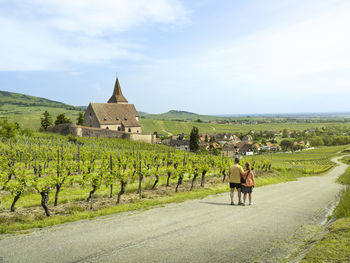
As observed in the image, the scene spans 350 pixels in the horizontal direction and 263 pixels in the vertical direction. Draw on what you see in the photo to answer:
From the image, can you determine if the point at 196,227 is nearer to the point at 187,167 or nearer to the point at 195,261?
the point at 195,261

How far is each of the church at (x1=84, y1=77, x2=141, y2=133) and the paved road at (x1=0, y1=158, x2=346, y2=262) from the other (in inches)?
2473

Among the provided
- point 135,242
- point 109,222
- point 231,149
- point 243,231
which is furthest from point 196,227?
point 231,149

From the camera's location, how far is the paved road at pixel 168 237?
7141mm

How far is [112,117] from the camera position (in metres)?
74.8

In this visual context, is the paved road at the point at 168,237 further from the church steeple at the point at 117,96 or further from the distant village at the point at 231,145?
the distant village at the point at 231,145

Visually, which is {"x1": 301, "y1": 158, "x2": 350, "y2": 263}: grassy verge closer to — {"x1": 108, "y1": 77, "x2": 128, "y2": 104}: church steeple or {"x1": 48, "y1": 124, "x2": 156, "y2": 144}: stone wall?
{"x1": 48, "y1": 124, "x2": 156, "y2": 144}: stone wall

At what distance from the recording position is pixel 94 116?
236 ft

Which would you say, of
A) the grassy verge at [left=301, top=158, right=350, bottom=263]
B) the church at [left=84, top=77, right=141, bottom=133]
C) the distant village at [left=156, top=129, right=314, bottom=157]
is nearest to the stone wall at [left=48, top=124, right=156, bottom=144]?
the church at [left=84, top=77, right=141, bottom=133]

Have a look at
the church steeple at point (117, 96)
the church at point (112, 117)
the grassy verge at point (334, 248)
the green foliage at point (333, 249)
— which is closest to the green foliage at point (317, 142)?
the church steeple at point (117, 96)

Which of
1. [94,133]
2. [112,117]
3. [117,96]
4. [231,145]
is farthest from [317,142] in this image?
[94,133]

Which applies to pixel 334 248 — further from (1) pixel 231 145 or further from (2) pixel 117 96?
(1) pixel 231 145

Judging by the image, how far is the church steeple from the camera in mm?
87125

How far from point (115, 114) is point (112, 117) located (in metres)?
1.72

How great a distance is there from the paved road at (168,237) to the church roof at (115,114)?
Answer: 208ft
